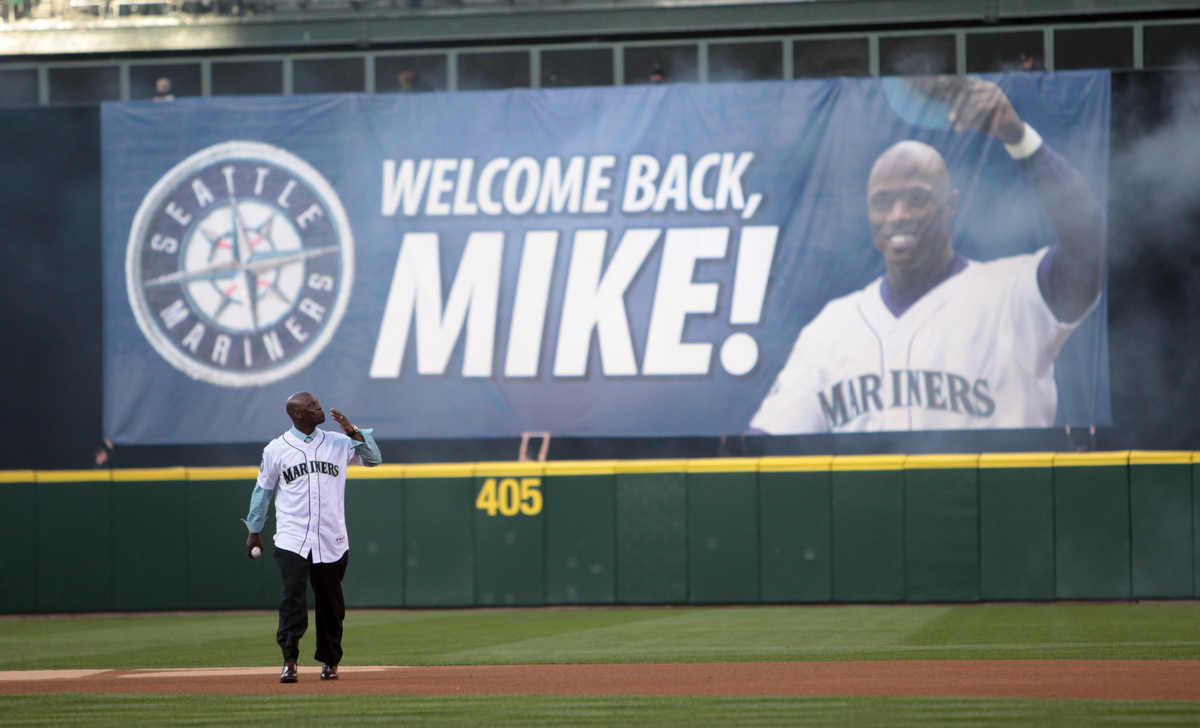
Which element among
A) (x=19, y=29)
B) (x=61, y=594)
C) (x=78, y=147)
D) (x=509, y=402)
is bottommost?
(x=61, y=594)

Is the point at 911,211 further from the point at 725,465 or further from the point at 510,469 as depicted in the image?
the point at 510,469

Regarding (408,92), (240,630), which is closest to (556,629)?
(240,630)

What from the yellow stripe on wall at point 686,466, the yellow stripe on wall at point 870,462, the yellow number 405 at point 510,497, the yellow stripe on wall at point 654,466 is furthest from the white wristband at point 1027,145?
the yellow number 405 at point 510,497

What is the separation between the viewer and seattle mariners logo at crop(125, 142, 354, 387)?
17.4 m

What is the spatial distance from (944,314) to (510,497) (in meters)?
6.07

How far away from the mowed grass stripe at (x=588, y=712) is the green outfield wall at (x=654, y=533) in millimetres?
9256

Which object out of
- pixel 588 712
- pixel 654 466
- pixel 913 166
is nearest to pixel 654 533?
pixel 654 466

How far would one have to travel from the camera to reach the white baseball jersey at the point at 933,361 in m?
15.9

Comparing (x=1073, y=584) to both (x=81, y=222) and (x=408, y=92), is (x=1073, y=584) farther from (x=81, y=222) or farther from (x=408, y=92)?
(x=81, y=222)

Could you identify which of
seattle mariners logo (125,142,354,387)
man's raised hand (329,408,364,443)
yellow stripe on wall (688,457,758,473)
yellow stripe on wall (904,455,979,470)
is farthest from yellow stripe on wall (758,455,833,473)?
man's raised hand (329,408,364,443)

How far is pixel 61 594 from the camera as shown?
16172 mm

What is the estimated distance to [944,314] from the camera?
16234mm

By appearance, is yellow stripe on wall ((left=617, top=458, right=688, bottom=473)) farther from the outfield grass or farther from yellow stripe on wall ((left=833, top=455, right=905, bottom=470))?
yellow stripe on wall ((left=833, top=455, right=905, bottom=470))

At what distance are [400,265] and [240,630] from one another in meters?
6.27
